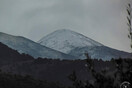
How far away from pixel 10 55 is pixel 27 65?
40.7 feet

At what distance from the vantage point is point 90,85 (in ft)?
34.4

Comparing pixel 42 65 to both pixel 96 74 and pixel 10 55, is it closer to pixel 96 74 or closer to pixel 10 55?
pixel 10 55

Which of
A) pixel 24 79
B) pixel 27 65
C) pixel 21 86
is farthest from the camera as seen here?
pixel 27 65

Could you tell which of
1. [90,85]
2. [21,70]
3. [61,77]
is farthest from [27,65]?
[90,85]

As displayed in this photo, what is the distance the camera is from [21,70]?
86.1 m

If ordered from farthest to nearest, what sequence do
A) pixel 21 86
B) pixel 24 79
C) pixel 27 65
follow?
Result: pixel 27 65, pixel 24 79, pixel 21 86

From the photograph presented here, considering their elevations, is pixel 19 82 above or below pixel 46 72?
below

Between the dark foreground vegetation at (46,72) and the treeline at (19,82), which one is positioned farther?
the treeline at (19,82)

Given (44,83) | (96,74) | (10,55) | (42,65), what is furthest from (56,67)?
(96,74)

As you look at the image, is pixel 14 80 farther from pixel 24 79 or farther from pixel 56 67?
pixel 56 67

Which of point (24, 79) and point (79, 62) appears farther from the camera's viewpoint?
point (79, 62)

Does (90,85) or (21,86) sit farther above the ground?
(90,85)

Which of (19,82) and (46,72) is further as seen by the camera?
(46,72)

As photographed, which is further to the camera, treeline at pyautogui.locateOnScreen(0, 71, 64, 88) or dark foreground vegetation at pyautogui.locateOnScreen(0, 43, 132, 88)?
treeline at pyautogui.locateOnScreen(0, 71, 64, 88)
